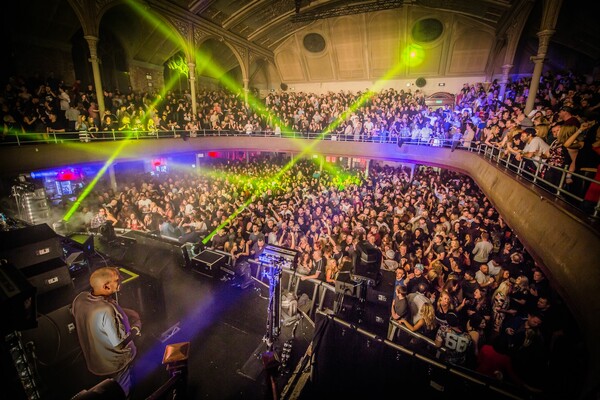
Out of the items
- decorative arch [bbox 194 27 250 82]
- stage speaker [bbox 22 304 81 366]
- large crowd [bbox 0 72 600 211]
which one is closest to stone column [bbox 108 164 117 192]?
large crowd [bbox 0 72 600 211]

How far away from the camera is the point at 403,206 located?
8797 millimetres

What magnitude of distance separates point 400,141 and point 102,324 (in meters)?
12.5

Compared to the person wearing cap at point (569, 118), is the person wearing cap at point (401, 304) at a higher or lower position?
lower

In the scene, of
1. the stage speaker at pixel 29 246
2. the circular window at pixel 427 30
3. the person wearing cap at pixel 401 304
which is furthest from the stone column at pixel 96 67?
the circular window at pixel 427 30

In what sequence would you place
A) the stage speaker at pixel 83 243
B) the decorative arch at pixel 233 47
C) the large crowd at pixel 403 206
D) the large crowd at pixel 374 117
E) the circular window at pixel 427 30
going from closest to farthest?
the large crowd at pixel 374 117
the large crowd at pixel 403 206
the stage speaker at pixel 83 243
the decorative arch at pixel 233 47
the circular window at pixel 427 30

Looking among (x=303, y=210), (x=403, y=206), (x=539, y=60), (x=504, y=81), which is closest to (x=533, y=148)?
(x=403, y=206)

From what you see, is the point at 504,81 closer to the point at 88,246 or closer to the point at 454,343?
the point at 454,343

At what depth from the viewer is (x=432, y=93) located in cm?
1753

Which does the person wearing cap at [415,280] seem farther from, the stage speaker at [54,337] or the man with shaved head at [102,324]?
the stage speaker at [54,337]

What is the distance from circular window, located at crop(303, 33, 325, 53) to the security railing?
7.67 meters

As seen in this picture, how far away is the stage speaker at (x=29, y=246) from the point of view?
340cm

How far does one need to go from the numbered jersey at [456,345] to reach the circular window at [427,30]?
17602mm

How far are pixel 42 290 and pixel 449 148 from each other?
12.7 m

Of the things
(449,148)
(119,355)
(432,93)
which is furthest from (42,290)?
(432,93)
